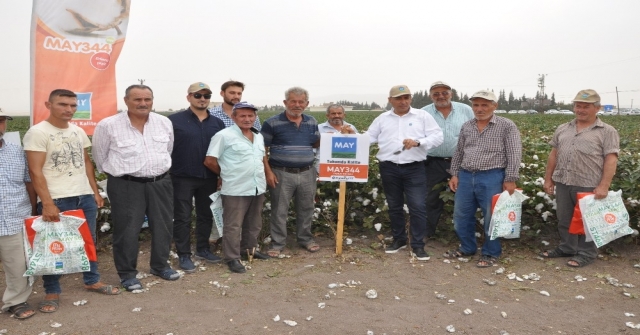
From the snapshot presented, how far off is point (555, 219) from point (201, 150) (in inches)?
175

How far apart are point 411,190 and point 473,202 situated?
2.27ft

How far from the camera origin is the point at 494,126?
521cm

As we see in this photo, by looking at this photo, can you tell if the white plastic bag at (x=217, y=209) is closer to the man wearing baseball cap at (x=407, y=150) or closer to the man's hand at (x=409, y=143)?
the man wearing baseball cap at (x=407, y=150)

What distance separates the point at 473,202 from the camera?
545 cm

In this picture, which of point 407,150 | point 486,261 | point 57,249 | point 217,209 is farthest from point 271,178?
point 486,261

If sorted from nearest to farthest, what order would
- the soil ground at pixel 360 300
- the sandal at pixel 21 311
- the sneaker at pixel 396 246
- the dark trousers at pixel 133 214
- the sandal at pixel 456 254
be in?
the soil ground at pixel 360 300
the sandal at pixel 21 311
the dark trousers at pixel 133 214
the sandal at pixel 456 254
the sneaker at pixel 396 246

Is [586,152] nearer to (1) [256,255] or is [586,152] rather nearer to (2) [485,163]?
(2) [485,163]

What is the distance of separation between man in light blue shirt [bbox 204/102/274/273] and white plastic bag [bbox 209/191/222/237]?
0.06 meters

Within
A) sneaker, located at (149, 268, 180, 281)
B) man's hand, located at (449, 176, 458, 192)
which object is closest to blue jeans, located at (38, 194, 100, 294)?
sneaker, located at (149, 268, 180, 281)

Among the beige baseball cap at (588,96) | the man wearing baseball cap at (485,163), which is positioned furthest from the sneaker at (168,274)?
the beige baseball cap at (588,96)

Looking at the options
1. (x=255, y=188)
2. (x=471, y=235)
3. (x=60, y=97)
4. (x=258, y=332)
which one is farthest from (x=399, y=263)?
(x=60, y=97)

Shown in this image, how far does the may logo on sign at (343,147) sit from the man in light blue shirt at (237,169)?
2.57 ft

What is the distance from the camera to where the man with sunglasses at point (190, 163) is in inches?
201

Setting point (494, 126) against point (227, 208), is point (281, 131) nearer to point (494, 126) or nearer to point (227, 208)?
point (227, 208)
